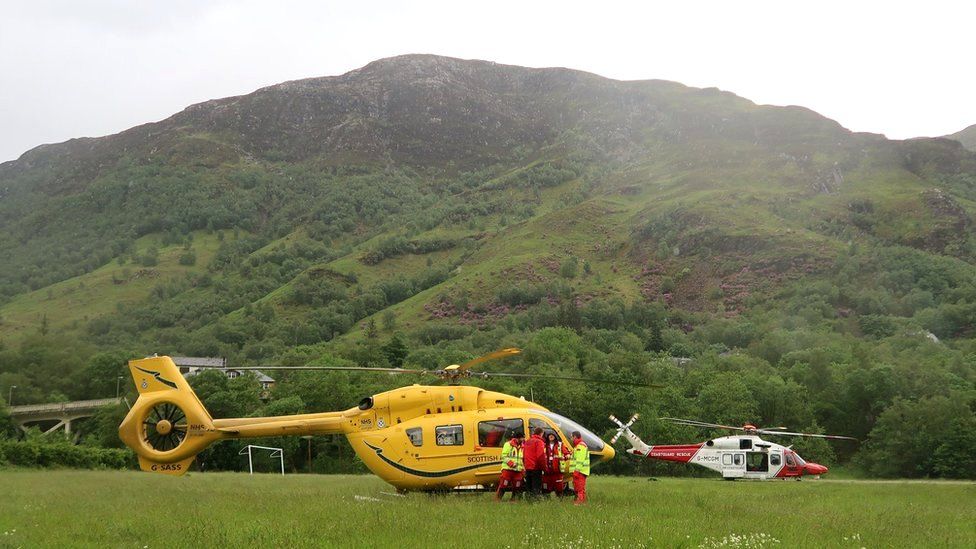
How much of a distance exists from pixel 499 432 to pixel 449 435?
1.35 metres

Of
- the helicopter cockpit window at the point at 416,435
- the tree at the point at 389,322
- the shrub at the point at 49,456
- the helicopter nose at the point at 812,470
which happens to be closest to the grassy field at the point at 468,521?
the helicopter cockpit window at the point at 416,435

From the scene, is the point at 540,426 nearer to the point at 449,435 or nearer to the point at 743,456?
the point at 449,435

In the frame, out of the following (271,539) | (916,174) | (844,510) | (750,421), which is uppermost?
(916,174)

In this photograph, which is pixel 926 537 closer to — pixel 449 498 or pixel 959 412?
pixel 449 498

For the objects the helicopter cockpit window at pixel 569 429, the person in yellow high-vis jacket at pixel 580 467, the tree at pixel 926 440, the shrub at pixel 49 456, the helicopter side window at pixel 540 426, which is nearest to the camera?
the person in yellow high-vis jacket at pixel 580 467

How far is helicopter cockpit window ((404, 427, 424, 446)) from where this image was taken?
20.7 meters

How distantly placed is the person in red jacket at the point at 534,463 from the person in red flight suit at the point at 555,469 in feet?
0.47

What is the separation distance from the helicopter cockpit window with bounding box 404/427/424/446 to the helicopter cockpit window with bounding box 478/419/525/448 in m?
1.59

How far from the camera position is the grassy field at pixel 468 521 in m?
11.6

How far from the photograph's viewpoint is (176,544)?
11.3 meters

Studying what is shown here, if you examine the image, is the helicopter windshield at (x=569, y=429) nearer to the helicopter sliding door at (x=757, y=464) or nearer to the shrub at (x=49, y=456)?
the helicopter sliding door at (x=757, y=464)

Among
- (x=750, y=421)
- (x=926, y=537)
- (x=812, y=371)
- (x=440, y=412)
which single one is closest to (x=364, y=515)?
(x=440, y=412)

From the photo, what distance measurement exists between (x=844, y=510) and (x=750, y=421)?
43973 millimetres

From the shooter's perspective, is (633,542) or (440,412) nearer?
(633,542)
